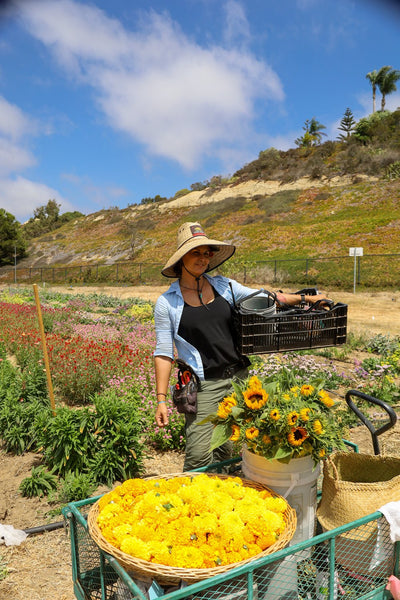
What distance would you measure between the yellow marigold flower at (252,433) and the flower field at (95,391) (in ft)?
1.37

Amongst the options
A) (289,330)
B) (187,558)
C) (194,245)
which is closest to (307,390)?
(289,330)

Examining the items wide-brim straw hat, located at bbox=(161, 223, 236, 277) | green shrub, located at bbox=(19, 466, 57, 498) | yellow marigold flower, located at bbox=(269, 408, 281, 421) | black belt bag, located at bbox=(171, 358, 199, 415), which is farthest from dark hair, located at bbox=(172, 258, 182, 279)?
green shrub, located at bbox=(19, 466, 57, 498)

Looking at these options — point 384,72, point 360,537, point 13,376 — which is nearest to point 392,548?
point 360,537

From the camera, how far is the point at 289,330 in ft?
9.43

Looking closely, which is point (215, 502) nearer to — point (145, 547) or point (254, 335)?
point (145, 547)

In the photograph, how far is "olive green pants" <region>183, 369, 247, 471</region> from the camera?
283cm

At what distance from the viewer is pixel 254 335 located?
9.31 ft

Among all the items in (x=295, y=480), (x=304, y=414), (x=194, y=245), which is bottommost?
(x=295, y=480)

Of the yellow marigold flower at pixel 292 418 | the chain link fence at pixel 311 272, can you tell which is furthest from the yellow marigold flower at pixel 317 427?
the chain link fence at pixel 311 272

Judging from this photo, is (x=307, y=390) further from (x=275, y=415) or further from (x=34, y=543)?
(x=34, y=543)

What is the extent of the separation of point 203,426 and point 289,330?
811 millimetres

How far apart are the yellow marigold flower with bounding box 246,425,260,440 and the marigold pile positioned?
0.23 m

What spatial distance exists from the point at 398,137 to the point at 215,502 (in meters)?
49.3

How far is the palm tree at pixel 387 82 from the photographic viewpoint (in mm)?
60719
